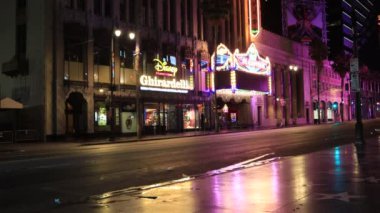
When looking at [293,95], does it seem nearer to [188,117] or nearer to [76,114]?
[188,117]

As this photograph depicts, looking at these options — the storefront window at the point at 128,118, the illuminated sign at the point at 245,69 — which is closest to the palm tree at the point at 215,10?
the illuminated sign at the point at 245,69

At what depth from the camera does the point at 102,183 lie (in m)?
13.3

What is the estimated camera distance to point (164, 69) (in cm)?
4841

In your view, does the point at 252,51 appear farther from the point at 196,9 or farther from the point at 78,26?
the point at 78,26

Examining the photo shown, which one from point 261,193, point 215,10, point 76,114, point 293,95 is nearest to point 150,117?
point 76,114

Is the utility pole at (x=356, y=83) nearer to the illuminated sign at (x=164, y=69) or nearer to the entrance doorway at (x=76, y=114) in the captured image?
the entrance doorway at (x=76, y=114)

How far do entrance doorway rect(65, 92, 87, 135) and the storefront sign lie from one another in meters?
6.62

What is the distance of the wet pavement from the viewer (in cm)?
914

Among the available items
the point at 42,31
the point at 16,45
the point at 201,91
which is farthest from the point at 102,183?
the point at 201,91

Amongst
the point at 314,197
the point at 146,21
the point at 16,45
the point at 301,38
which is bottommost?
the point at 314,197

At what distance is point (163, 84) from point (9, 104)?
52.8 feet

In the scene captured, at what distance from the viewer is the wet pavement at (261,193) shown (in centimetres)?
914

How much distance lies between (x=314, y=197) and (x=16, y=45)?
119ft

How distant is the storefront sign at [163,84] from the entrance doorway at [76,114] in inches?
260
